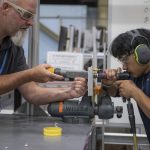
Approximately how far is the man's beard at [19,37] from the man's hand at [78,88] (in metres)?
0.36

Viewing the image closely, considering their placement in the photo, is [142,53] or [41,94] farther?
[41,94]

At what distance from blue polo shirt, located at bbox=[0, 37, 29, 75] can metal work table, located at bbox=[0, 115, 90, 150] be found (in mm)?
255

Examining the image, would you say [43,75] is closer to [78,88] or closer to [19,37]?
[78,88]

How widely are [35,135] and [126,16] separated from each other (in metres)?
1.27

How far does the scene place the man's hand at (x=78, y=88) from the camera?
1523mm

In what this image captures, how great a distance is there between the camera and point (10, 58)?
5.63 feet

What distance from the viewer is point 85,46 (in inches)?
185

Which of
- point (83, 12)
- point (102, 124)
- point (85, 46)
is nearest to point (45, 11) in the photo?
point (83, 12)

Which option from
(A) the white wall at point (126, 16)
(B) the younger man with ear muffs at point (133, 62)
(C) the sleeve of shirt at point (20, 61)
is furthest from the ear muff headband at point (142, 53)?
(A) the white wall at point (126, 16)

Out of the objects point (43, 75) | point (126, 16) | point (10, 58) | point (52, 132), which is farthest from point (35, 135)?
point (126, 16)

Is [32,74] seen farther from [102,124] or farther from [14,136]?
[102,124]

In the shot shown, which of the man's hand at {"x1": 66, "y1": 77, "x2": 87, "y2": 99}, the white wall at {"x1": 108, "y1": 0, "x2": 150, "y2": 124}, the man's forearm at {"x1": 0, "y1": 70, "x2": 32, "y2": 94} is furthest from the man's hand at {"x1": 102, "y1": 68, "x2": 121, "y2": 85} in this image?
the white wall at {"x1": 108, "y1": 0, "x2": 150, "y2": 124}

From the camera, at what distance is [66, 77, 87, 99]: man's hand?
152 cm

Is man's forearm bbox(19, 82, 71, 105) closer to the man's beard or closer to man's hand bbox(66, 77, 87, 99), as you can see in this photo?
man's hand bbox(66, 77, 87, 99)
